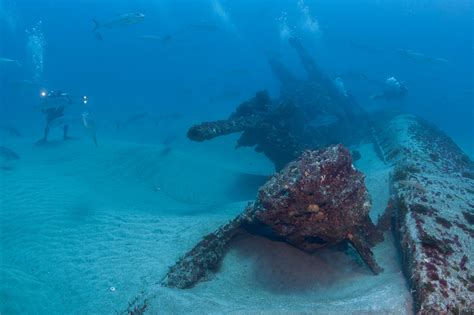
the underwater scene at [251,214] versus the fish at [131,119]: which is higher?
the underwater scene at [251,214]

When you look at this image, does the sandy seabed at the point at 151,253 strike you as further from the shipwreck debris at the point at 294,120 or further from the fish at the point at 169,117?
the fish at the point at 169,117

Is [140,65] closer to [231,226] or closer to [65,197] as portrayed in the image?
[65,197]

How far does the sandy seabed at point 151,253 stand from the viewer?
4535 millimetres

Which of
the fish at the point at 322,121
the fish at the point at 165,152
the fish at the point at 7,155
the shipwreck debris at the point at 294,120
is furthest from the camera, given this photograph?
the fish at the point at 7,155

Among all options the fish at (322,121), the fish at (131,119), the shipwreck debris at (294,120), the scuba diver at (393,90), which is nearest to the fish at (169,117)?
the fish at (131,119)

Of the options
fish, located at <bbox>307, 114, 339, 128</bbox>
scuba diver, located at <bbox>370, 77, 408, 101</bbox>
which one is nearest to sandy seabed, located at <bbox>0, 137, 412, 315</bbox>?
fish, located at <bbox>307, 114, 339, 128</bbox>

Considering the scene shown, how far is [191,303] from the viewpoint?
4.51m

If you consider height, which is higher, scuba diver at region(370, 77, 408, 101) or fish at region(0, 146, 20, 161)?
scuba diver at region(370, 77, 408, 101)

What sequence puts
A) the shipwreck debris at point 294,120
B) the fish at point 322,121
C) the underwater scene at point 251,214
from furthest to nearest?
the fish at point 322,121, the shipwreck debris at point 294,120, the underwater scene at point 251,214

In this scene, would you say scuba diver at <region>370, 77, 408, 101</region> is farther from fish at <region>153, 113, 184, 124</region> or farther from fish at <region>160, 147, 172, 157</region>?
fish at <region>153, 113, 184, 124</region>

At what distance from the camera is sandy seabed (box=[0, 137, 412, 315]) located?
4.54 meters

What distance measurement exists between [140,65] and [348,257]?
67343 millimetres

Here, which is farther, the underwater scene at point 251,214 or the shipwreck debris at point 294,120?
the shipwreck debris at point 294,120

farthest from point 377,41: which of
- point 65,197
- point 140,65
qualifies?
point 65,197
